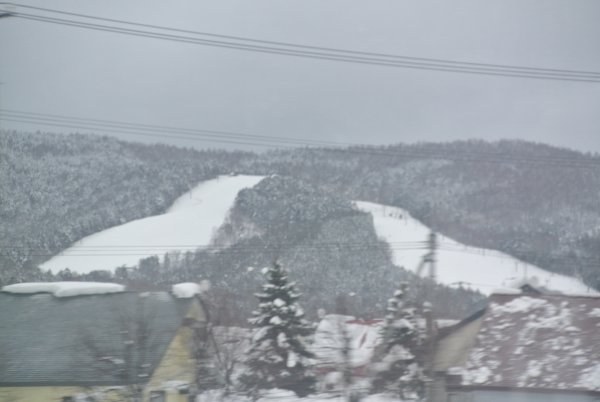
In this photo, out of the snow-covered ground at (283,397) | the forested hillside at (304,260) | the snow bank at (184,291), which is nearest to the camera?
the snow-covered ground at (283,397)

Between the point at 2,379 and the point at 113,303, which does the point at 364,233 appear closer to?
the point at 113,303

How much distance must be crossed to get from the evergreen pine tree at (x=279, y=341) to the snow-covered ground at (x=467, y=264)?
418 centimetres

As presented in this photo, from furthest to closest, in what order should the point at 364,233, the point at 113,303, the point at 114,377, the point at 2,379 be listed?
the point at 364,233, the point at 113,303, the point at 2,379, the point at 114,377

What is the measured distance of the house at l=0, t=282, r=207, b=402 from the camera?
443 inches

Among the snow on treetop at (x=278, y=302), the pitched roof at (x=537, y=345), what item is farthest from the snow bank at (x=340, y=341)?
the snow on treetop at (x=278, y=302)

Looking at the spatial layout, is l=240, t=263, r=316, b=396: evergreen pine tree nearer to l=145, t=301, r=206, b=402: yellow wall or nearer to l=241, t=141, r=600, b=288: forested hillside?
l=145, t=301, r=206, b=402: yellow wall

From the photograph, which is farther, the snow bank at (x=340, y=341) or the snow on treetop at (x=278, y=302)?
the snow on treetop at (x=278, y=302)

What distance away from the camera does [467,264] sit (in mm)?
27141

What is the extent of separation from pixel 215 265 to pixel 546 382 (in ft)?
45.3

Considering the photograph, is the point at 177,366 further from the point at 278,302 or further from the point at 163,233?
the point at 163,233

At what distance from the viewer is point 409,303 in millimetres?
14766

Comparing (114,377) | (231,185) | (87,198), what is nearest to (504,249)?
(114,377)

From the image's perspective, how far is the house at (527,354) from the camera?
1280 centimetres

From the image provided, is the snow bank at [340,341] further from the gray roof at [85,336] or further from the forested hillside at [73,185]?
the forested hillside at [73,185]
